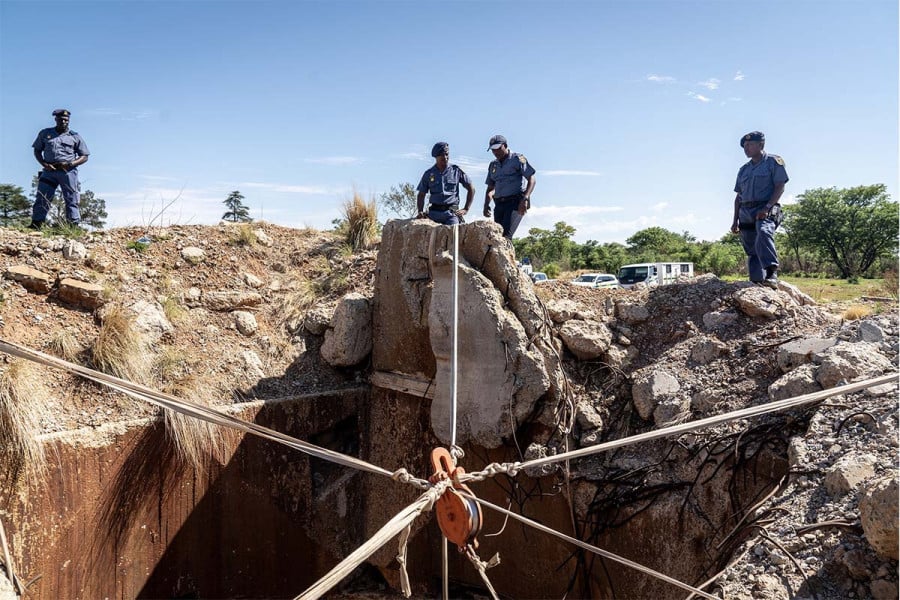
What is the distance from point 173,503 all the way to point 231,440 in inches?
22.5

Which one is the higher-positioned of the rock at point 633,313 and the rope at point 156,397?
the rock at point 633,313

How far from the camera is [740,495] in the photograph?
3.54m

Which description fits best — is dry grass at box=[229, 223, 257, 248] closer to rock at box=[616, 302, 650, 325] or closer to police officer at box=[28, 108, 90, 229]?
police officer at box=[28, 108, 90, 229]

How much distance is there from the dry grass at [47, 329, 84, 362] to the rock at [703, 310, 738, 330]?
4791 millimetres

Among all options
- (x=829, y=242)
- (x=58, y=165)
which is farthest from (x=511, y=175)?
(x=829, y=242)

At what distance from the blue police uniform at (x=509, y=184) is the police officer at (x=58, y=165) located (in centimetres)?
419

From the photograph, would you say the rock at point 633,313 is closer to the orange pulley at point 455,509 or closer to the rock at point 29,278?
the orange pulley at point 455,509

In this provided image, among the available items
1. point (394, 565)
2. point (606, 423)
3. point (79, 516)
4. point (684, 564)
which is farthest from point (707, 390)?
point (79, 516)

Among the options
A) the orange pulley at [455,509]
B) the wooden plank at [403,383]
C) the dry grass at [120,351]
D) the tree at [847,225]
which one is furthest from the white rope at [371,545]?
the tree at [847,225]

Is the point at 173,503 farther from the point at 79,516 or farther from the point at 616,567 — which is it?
the point at 616,567

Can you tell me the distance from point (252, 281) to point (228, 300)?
548 millimetres

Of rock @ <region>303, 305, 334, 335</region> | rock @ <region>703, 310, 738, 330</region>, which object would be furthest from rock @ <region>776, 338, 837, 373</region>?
rock @ <region>303, 305, 334, 335</region>

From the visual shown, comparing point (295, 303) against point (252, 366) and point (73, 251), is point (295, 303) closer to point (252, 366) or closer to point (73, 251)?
point (252, 366)

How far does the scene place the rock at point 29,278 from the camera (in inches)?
196
